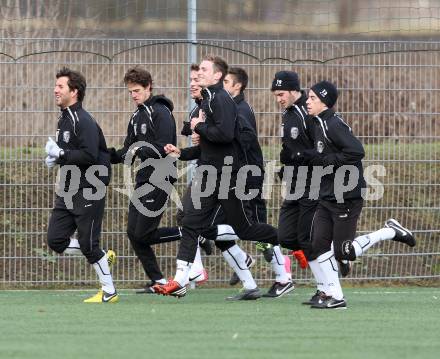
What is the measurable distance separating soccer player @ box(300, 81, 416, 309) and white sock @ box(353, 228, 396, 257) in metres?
0.40

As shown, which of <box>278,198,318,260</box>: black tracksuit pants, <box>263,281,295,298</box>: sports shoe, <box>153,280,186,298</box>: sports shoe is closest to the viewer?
<box>153,280,186,298</box>: sports shoe

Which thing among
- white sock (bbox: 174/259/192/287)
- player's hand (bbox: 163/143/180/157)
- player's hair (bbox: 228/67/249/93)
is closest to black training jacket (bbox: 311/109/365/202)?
player's hand (bbox: 163/143/180/157)

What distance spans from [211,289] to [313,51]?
9.29 feet

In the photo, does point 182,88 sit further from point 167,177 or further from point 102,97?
point 167,177

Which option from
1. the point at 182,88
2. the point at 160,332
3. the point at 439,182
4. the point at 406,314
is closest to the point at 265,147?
the point at 182,88

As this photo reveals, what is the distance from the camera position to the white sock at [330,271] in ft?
34.8

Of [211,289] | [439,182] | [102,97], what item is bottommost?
[211,289]

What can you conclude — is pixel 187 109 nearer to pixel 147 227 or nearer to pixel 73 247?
pixel 147 227

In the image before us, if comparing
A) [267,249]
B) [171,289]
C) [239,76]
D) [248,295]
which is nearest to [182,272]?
[171,289]

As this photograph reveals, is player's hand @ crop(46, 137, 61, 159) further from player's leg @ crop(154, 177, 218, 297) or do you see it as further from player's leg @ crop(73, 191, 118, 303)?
player's leg @ crop(154, 177, 218, 297)

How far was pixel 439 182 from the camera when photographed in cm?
1393

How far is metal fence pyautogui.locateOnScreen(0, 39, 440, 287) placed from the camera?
13.3 meters

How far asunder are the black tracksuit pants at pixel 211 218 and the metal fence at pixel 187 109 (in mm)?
2409

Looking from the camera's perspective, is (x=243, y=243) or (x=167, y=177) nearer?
(x=167, y=177)
